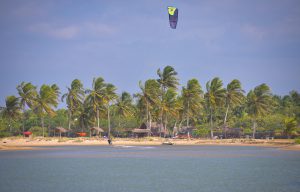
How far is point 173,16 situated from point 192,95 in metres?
46.2

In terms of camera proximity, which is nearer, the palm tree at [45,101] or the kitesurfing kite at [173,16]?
the kitesurfing kite at [173,16]

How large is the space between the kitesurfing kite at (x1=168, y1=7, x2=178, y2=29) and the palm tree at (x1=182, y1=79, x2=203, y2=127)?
4500cm

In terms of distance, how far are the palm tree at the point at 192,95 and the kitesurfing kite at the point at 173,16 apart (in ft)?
148

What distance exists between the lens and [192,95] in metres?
Answer: 84.2

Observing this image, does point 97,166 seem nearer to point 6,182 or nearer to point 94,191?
point 6,182

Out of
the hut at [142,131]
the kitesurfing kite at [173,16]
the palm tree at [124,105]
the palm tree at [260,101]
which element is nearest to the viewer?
the kitesurfing kite at [173,16]

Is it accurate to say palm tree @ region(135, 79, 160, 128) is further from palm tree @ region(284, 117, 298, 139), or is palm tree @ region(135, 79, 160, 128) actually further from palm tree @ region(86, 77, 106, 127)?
palm tree @ region(284, 117, 298, 139)

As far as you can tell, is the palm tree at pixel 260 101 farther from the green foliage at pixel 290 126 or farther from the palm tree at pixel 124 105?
the palm tree at pixel 124 105

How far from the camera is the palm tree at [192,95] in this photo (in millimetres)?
84125

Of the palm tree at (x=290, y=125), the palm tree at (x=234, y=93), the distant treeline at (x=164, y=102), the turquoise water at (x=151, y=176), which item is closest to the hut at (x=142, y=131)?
the distant treeline at (x=164, y=102)

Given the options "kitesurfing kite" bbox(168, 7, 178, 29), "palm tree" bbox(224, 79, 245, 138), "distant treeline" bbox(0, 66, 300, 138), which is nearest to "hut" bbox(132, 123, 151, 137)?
"distant treeline" bbox(0, 66, 300, 138)

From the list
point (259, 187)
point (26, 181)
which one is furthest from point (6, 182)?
point (259, 187)

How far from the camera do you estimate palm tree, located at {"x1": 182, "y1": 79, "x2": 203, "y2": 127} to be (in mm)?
84125

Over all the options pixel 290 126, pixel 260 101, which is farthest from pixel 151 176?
pixel 260 101
